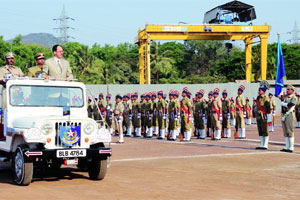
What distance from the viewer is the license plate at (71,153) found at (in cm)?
945

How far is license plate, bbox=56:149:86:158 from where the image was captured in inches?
372

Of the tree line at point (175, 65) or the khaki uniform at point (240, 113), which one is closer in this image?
the khaki uniform at point (240, 113)

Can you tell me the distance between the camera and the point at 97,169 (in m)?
10.3

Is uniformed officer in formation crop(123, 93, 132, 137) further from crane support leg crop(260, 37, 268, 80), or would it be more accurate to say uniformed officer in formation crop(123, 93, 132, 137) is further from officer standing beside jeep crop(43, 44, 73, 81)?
crane support leg crop(260, 37, 268, 80)

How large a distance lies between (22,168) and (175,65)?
77.4 meters


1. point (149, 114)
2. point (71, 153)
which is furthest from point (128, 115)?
point (71, 153)

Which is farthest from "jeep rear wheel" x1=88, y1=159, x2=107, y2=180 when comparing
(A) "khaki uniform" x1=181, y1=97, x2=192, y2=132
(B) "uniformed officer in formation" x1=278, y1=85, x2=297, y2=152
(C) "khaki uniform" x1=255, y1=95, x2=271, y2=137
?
(A) "khaki uniform" x1=181, y1=97, x2=192, y2=132

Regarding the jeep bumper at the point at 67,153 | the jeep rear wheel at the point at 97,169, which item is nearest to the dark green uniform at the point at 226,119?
the jeep rear wheel at the point at 97,169

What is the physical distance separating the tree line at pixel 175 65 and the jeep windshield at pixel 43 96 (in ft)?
146

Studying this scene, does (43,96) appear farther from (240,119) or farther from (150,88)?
(150,88)

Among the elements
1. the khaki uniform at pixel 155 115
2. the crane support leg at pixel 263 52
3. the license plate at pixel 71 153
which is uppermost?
the crane support leg at pixel 263 52

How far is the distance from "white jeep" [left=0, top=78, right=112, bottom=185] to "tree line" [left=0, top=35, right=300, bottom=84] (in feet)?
147

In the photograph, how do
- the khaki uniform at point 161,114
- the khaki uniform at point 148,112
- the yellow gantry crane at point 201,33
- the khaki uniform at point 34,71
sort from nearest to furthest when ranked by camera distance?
the khaki uniform at point 34,71
the khaki uniform at point 161,114
the khaki uniform at point 148,112
the yellow gantry crane at point 201,33

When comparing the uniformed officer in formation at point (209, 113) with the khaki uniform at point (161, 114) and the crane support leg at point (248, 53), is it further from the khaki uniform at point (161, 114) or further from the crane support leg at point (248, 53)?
the crane support leg at point (248, 53)
